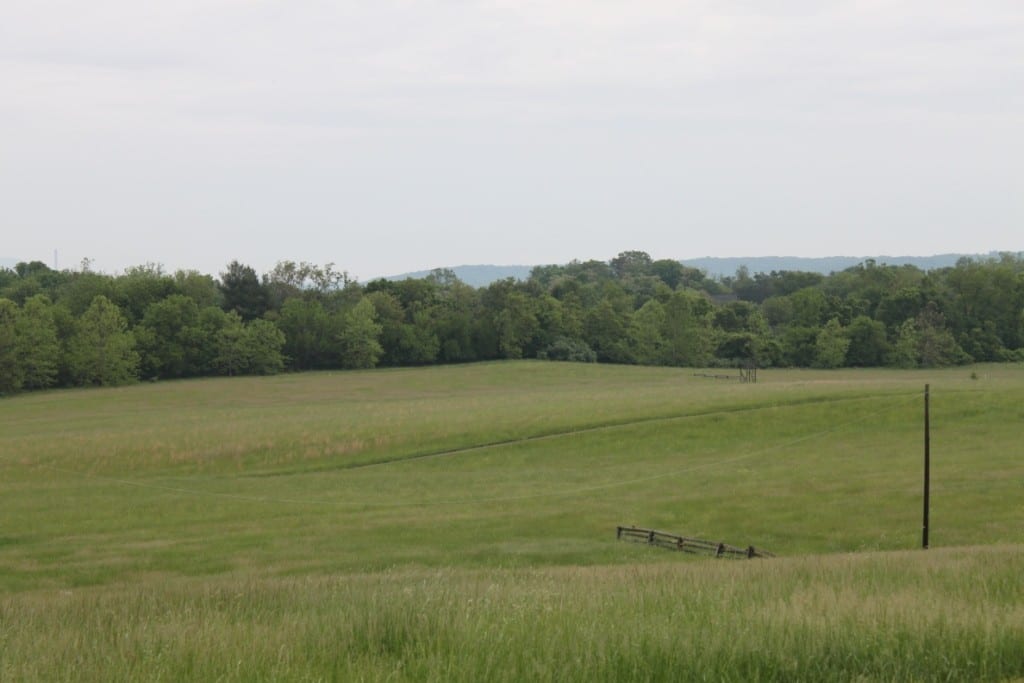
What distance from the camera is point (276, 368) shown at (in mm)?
116750

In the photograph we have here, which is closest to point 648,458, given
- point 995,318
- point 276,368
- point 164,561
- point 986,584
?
point 164,561

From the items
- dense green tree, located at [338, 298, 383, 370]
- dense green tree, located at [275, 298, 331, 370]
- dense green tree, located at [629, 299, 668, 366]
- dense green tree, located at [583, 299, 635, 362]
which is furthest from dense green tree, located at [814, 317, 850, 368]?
dense green tree, located at [275, 298, 331, 370]

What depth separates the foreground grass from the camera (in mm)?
7320

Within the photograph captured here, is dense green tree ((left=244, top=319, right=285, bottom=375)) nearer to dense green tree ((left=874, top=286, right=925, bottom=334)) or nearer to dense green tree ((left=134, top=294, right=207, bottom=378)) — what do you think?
dense green tree ((left=134, top=294, right=207, bottom=378))

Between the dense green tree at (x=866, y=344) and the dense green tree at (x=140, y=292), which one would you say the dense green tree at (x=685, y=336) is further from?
the dense green tree at (x=140, y=292)

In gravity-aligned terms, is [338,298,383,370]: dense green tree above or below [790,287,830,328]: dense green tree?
below

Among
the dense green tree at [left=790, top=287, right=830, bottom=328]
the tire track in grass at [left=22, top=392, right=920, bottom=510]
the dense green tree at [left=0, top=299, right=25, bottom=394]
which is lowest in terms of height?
the tire track in grass at [left=22, top=392, right=920, bottom=510]

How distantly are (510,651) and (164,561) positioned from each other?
67.8 ft

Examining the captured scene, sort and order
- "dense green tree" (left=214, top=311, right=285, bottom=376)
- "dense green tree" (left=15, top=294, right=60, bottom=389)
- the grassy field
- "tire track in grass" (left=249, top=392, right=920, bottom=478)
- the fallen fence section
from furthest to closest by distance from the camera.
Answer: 1. "dense green tree" (left=214, top=311, right=285, bottom=376)
2. "dense green tree" (left=15, top=294, right=60, bottom=389)
3. "tire track in grass" (left=249, top=392, right=920, bottom=478)
4. the fallen fence section
5. the grassy field

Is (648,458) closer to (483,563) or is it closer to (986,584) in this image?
(483,563)

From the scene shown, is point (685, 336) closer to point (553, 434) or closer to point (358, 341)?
point (358, 341)

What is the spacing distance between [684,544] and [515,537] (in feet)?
16.8

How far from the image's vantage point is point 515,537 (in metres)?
28.8

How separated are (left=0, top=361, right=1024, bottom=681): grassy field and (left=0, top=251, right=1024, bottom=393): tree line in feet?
91.0
